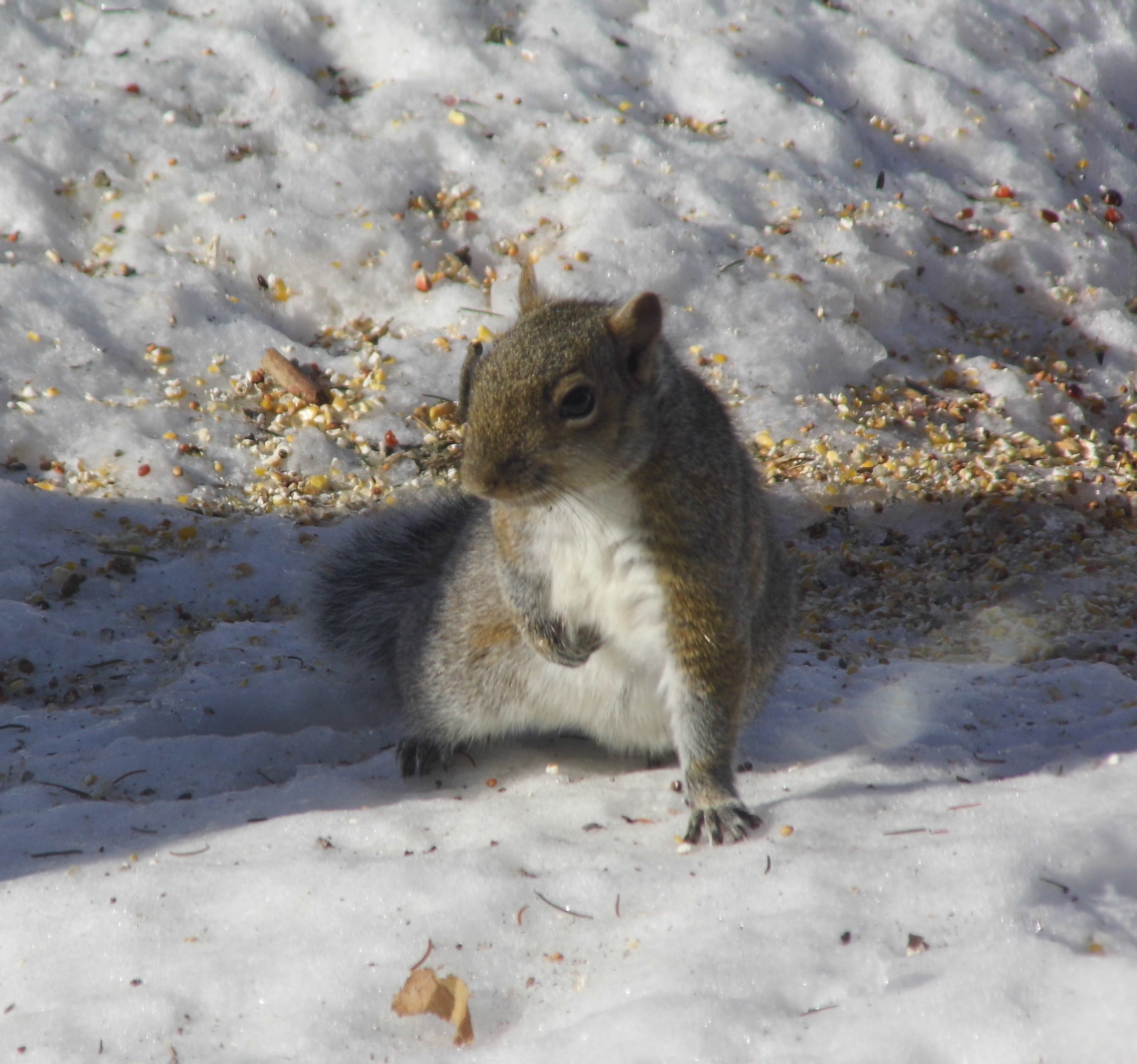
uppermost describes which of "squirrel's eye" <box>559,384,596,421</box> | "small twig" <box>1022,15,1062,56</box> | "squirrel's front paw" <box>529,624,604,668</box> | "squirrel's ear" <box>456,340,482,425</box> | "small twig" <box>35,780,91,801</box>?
"small twig" <box>1022,15,1062,56</box>

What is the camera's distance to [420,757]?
9.54ft

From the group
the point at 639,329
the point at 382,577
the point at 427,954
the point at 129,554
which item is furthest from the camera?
the point at 129,554

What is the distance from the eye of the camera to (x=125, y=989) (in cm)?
186

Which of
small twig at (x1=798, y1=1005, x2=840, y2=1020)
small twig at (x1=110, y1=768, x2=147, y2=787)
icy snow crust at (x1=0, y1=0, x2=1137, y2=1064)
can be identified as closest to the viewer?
small twig at (x1=798, y1=1005, x2=840, y2=1020)

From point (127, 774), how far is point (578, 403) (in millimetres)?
1482

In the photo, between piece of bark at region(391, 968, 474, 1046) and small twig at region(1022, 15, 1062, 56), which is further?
small twig at region(1022, 15, 1062, 56)

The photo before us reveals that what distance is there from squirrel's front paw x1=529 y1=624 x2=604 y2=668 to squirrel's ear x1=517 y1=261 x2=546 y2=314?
721 millimetres

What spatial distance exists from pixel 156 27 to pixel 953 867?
4.76m

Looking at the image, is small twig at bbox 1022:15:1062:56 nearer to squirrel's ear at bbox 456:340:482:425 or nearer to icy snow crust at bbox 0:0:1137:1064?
icy snow crust at bbox 0:0:1137:1064

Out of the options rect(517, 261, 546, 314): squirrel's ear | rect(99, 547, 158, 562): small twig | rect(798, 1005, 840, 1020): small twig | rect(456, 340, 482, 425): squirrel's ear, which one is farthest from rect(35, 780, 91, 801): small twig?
rect(798, 1005, 840, 1020): small twig

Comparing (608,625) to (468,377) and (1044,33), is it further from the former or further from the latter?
(1044,33)

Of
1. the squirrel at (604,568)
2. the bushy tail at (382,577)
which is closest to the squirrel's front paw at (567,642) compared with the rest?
the squirrel at (604,568)

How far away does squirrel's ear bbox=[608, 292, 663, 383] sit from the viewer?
2.26 m

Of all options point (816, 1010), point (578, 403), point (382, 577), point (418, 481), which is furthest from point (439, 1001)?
point (418, 481)
